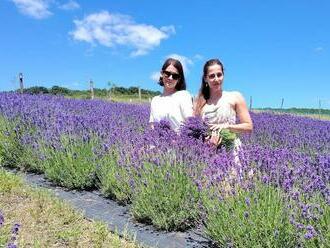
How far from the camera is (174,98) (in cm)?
470

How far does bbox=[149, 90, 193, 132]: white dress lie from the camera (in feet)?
15.2

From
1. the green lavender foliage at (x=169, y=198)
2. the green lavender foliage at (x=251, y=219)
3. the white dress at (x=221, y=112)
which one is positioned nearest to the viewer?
the green lavender foliage at (x=251, y=219)

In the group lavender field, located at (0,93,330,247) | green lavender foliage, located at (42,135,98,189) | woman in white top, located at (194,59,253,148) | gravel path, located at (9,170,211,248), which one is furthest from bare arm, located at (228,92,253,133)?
green lavender foliage, located at (42,135,98,189)

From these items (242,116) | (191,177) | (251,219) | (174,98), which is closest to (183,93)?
(174,98)

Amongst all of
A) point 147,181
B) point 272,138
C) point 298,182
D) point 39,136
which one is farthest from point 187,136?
point 272,138

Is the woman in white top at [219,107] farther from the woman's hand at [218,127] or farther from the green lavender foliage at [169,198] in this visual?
the green lavender foliage at [169,198]

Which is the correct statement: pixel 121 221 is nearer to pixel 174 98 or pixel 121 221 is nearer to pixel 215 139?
pixel 215 139

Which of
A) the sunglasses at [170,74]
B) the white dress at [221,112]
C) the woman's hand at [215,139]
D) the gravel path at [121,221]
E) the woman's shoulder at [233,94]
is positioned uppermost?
the sunglasses at [170,74]

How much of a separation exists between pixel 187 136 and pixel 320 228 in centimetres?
169

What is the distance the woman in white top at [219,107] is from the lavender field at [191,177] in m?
0.14

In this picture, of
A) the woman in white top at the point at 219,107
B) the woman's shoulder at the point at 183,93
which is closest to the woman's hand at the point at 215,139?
the woman in white top at the point at 219,107

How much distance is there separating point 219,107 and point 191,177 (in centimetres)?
78

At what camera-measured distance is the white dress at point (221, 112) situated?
14.1ft

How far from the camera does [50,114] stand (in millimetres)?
6906
